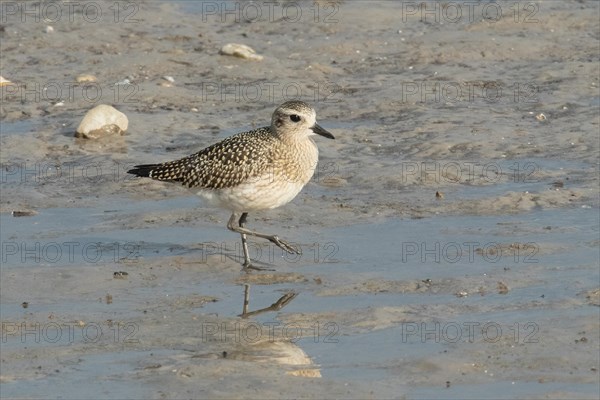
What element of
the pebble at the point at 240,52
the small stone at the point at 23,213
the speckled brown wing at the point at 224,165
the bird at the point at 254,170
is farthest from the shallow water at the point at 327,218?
the speckled brown wing at the point at 224,165

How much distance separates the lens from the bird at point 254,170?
482 inches

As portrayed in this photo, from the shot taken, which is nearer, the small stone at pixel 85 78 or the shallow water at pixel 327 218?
the shallow water at pixel 327 218

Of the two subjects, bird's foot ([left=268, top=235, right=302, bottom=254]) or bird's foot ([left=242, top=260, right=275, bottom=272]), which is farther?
bird's foot ([left=268, top=235, right=302, bottom=254])

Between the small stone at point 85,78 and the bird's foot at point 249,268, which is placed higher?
the small stone at point 85,78

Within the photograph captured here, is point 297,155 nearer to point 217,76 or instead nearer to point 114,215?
point 114,215

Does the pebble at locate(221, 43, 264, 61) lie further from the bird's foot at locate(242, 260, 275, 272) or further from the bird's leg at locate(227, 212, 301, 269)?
the bird's foot at locate(242, 260, 275, 272)

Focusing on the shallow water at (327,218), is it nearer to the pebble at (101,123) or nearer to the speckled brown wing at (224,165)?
the pebble at (101,123)

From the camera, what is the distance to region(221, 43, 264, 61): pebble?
59.6ft

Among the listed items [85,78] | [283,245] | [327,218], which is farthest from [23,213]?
[85,78]

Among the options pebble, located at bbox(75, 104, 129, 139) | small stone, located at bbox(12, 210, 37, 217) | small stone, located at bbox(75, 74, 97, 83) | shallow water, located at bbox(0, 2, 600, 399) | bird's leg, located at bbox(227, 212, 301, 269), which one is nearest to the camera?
shallow water, located at bbox(0, 2, 600, 399)

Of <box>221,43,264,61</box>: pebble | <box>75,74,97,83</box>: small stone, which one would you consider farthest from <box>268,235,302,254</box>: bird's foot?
<box>221,43,264,61</box>: pebble

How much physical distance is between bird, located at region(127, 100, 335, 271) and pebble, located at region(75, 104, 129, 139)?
109 inches

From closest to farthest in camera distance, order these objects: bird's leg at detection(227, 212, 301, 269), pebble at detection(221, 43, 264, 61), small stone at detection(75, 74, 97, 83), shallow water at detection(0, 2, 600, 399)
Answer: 1. shallow water at detection(0, 2, 600, 399)
2. bird's leg at detection(227, 212, 301, 269)
3. small stone at detection(75, 74, 97, 83)
4. pebble at detection(221, 43, 264, 61)

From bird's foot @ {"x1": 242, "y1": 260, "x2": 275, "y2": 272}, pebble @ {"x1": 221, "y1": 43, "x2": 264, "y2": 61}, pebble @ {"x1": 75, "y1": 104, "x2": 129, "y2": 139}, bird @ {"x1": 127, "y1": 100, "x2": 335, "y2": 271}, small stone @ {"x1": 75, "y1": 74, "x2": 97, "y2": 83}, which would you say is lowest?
bird's foot @ {"x1": 242, "y1": 260, "x2": 275, "y2": 272}
